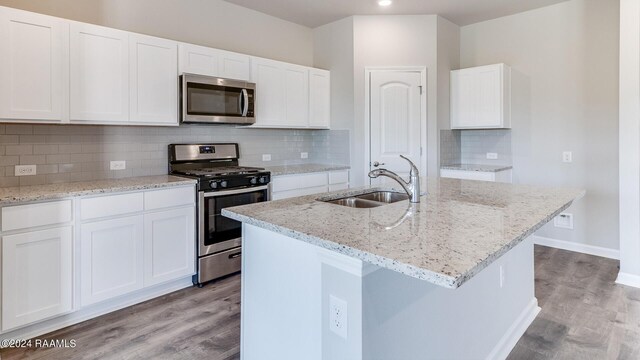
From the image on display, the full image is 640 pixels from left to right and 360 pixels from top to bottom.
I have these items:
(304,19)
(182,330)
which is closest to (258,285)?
(182,330)

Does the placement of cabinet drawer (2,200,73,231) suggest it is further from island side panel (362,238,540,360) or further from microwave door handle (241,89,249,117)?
island side panel (362,238,540,360)

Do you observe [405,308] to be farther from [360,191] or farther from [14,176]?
[14,176]

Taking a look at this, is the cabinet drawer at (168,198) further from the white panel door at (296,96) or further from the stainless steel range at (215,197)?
the white panel door at (296,96)

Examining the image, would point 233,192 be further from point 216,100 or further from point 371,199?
point 371,199

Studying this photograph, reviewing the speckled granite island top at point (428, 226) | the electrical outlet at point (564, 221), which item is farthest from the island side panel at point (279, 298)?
the electrical outlet at point (564, 221)

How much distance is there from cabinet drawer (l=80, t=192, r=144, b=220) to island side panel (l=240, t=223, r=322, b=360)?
4.48 feet

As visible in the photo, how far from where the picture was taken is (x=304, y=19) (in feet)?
14.7

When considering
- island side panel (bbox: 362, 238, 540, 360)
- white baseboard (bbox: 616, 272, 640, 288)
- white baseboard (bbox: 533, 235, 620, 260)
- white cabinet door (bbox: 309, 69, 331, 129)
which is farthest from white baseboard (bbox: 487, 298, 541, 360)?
white cabinet door (bbox: 309, 69, 331, 129)

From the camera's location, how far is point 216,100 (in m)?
3.43

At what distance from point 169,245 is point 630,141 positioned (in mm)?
3808

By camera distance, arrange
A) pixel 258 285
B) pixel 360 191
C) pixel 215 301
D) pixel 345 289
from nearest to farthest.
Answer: pixel 345 289 → pixel 258 285 → pixel 360 191 → pixel 215 301

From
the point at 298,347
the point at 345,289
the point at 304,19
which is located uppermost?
the point at 304,19

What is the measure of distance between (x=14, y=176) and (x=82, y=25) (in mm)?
1185

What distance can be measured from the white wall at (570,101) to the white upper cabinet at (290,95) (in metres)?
2.14
